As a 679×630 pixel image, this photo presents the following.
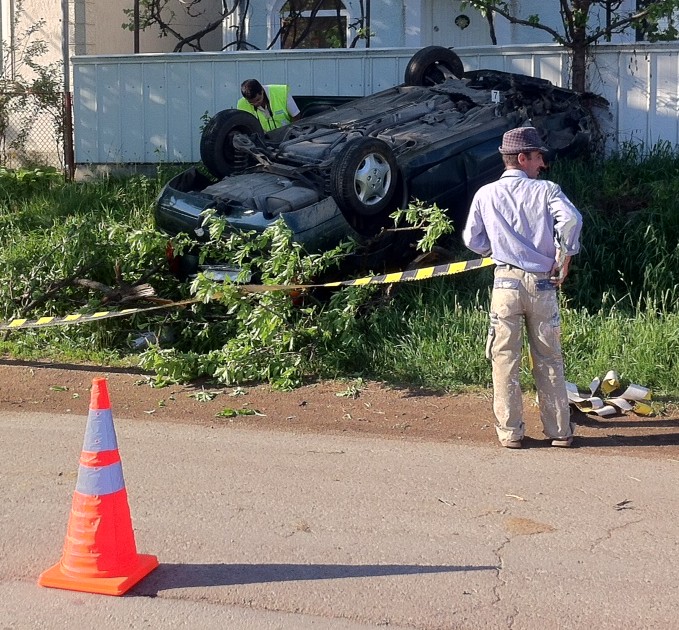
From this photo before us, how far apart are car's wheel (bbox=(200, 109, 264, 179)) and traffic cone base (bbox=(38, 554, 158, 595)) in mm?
5674

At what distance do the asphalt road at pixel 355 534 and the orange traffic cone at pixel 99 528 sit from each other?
8 centimetres

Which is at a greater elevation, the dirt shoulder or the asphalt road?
the dirt shoulder

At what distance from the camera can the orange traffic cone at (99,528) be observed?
423 cm

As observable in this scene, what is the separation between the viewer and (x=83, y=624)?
3.96 metres

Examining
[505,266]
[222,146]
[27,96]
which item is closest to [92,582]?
[505,266]

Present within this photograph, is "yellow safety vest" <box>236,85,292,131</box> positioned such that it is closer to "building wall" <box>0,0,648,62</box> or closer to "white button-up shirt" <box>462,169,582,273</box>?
"building wall" <box>0,0,648,62</box>

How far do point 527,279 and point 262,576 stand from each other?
256 cm

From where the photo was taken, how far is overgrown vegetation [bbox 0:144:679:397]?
7750mm

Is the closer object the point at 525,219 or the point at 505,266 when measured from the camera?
the point at 525,219

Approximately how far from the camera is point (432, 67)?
11.2m

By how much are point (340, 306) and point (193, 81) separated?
646 cm

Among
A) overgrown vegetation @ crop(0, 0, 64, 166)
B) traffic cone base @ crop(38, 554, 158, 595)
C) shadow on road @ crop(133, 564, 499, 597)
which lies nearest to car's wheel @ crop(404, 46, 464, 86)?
overgrown vegetation @ crop(0, 0, 64, 166)

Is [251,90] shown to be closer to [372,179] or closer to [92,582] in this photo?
[372,179]

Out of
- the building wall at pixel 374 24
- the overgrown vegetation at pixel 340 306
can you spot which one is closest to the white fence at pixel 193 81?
the overgrown vegetation at pixel 340 306
